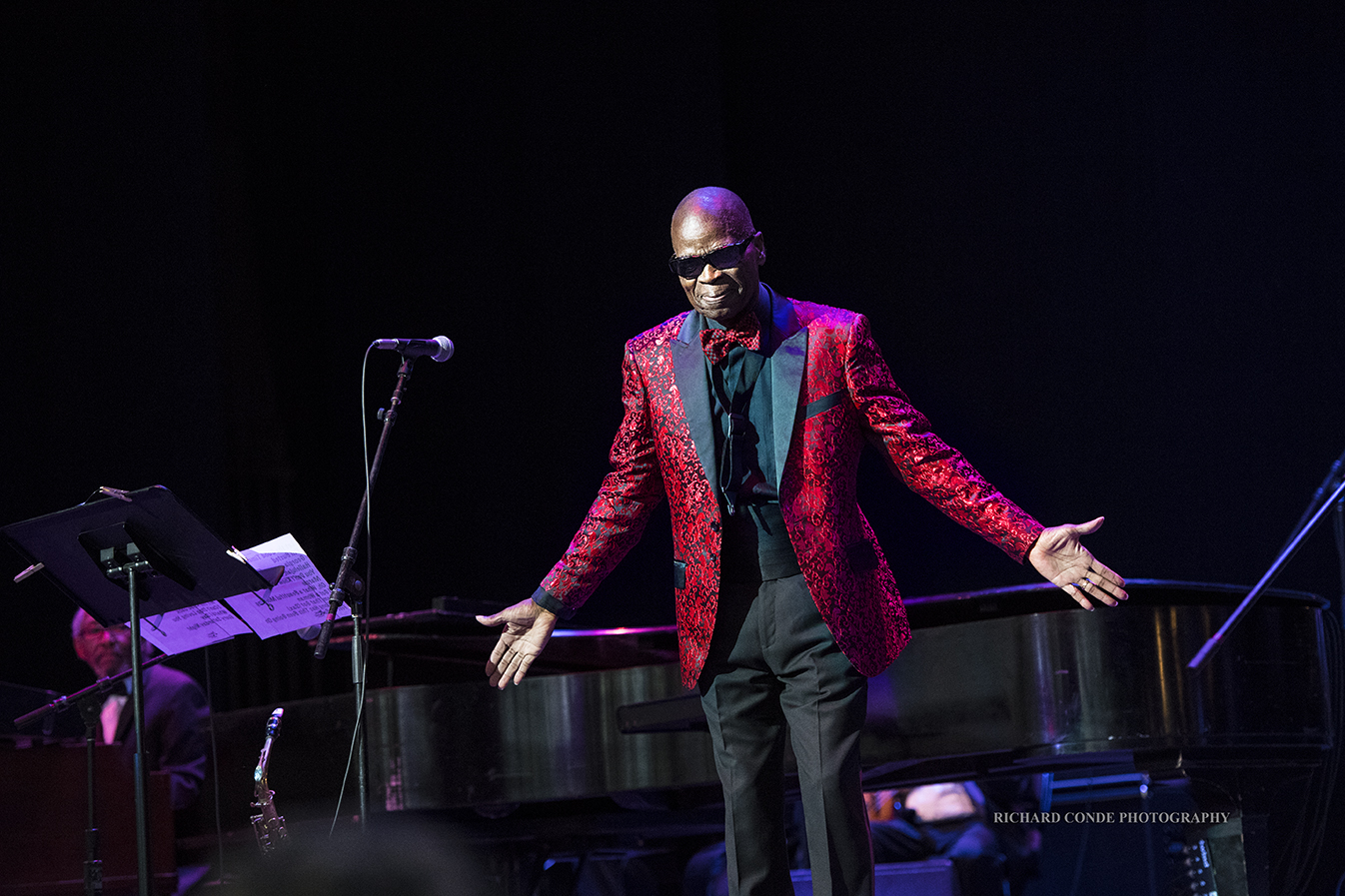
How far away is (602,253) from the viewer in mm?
7020

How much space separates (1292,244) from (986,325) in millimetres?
1334

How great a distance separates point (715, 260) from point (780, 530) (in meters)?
0.54

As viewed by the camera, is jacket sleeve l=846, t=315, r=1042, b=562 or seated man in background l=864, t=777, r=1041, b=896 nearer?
jacket sleeve l=846, t=315, r=1042, b=562

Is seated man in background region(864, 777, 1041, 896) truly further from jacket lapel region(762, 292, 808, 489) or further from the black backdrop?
jacket lapel region(762, 292, 808, 489)

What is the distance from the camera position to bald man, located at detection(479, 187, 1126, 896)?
8.62 ft

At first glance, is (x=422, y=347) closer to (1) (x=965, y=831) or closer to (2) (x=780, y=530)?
(2) (x=780, y=530)


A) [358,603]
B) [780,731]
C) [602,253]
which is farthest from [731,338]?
[602,253]

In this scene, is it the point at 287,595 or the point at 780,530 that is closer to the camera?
the point at 780,530

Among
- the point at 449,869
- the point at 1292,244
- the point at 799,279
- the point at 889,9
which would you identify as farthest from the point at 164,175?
the point at 449,869

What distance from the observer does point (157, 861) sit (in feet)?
16.0

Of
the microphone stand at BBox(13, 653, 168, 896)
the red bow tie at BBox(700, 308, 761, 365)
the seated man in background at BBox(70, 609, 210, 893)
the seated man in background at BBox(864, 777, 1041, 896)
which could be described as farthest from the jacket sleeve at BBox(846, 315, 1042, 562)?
the seated man in background at BBox(70, 609, 210, 893)

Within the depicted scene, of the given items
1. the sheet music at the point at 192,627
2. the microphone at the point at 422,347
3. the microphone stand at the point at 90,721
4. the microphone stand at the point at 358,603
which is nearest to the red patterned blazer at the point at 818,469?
the microphone stand at the point at 358,603

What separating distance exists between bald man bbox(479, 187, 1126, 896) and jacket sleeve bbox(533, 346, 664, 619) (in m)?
0.06

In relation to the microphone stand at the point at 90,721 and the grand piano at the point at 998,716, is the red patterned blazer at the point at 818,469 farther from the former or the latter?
the microphone stand at the point at 90,721
